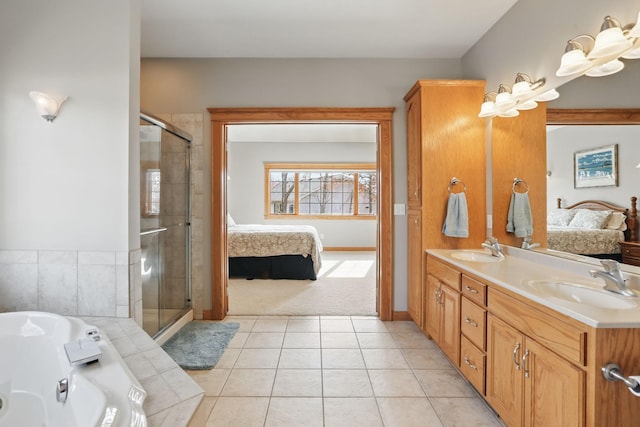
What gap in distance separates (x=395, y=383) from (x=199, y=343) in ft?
5.20

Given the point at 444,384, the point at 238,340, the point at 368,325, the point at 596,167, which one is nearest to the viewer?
the point at 596,167

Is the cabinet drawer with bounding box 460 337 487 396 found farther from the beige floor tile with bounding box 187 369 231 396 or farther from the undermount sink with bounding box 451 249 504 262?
the beige floor tile with bounding box 187 369 231 396

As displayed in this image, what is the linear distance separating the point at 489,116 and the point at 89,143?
111 inches

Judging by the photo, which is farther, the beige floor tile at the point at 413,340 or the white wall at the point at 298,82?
the white wall at the point at 298,82

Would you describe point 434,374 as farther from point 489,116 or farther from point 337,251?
point 337,251

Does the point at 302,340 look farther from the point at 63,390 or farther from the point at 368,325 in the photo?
the point at 63,390

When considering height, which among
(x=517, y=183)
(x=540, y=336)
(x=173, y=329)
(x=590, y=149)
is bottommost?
(x=173, y=329)

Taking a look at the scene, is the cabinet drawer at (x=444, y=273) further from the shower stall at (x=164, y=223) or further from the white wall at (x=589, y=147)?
the shower stall at (x=164, y=223)

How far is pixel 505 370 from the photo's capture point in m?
1.54

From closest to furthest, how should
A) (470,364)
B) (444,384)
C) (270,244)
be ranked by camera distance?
(470,364), (444,384), (270,244)

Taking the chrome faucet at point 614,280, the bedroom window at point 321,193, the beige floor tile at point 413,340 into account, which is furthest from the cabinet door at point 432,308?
the bedroom window at point 321,193

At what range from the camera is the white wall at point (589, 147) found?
149cm

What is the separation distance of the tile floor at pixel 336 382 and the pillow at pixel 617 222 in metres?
1.18

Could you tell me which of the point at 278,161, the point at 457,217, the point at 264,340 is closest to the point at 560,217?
the point at 457,217
